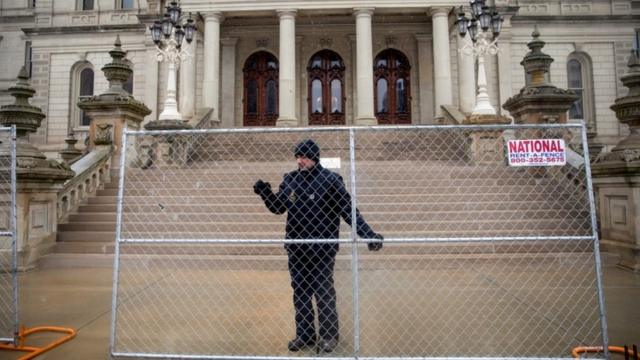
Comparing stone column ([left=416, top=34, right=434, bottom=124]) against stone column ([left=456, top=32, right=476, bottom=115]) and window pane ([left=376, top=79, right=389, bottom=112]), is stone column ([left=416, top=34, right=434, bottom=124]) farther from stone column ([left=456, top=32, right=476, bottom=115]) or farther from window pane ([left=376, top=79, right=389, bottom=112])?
stone column ([left=456, top=32, right=476, bottom=115])

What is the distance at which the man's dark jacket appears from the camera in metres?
4.10

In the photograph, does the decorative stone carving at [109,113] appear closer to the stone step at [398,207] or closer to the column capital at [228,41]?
the stone step at [398,207]

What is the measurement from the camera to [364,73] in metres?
18.3

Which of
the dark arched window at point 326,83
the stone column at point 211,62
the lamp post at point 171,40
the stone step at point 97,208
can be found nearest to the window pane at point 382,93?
the dark arched window at point 326,83

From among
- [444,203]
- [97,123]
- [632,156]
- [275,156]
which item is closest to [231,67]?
[275,156]

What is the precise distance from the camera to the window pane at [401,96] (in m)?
22.6

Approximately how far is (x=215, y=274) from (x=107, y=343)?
10.5 feet

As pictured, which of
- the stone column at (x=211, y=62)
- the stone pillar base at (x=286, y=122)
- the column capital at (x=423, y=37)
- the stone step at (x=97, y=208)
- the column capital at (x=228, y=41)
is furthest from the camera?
the column capital at (x=228, y=41)

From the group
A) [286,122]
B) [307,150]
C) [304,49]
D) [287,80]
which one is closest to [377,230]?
[307,150]

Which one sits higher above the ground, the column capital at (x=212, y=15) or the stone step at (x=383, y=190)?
the column capital at (x=212, y=15)

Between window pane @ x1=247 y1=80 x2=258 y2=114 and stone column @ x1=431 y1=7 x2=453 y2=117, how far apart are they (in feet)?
31.1

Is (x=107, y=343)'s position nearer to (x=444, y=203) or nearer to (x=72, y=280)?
(x=72, y=280)

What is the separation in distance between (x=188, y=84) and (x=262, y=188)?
17.3 metres

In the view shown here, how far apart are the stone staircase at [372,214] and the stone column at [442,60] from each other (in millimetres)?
7332
